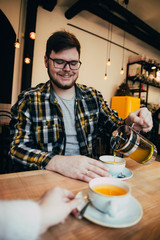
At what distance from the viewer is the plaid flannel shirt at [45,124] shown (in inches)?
38.8

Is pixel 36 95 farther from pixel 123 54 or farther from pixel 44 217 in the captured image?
pixel 123 54

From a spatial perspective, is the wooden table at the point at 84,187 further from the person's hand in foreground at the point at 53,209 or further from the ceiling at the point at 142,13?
the ceiling at the point at 142,13

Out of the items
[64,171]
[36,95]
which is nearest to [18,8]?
[36,95]

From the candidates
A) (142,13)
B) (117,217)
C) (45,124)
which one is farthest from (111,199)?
(142,13)

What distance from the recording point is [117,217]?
434mm

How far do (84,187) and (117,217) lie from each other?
0.76 feet

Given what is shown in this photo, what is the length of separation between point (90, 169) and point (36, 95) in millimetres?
739

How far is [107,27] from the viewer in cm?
451

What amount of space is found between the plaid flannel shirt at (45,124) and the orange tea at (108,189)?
0.43 metres

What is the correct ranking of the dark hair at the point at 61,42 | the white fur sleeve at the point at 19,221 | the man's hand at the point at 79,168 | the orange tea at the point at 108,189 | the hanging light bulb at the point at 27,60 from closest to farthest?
the white fur sleeve at the point at 19,221 → the orange tea at the point at 108,189 → the man's hand at the point at 79,168 → the dark hair at the point at 61,42 → the hanging light bulb at the point at 27,60

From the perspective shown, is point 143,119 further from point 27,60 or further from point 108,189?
point 27,60

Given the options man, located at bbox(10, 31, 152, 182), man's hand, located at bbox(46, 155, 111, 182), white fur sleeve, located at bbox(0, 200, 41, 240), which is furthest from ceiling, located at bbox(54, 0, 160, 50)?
white fur sleeve, located at bbox(0, 200, 41, 240)

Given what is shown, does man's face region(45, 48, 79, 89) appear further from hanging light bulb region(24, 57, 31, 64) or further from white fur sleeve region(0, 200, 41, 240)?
hanging light bulb region(24, 57, 31, 64)

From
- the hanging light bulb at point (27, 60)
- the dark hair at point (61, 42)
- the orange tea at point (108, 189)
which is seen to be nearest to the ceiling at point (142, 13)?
the hanging light bulb at point (27, 60)
